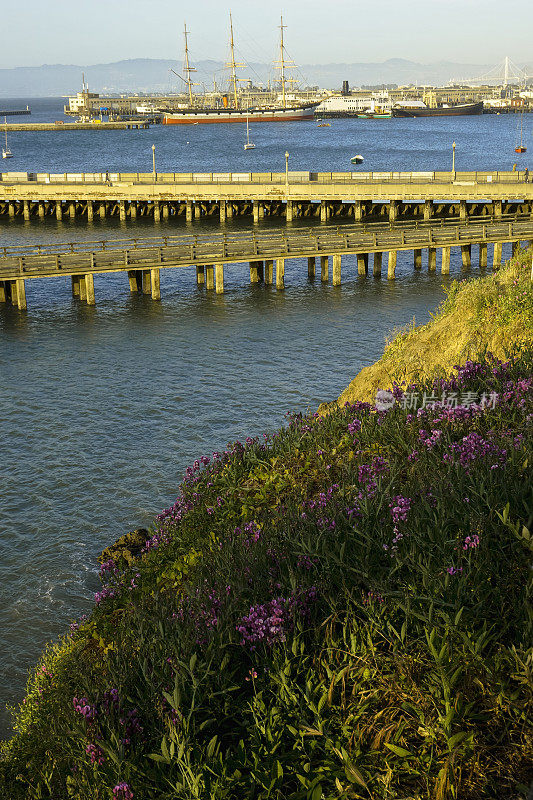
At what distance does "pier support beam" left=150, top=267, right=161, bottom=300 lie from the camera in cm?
4106

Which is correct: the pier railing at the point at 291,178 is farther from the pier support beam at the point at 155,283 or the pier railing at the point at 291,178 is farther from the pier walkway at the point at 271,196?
the pier support beam at the point at 155,283

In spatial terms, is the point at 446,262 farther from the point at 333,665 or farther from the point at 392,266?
the point at 333,665

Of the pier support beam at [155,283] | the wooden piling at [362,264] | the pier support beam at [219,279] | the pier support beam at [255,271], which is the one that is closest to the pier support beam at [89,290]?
the pier support beam at [155,283]

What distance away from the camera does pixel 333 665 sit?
22.7 ft

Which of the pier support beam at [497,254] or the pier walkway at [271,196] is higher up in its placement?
the pier walkway at [271,196]

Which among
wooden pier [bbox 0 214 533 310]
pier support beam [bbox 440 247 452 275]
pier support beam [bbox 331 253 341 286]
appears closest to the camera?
wooden pier [bbox 0 214 533 310]

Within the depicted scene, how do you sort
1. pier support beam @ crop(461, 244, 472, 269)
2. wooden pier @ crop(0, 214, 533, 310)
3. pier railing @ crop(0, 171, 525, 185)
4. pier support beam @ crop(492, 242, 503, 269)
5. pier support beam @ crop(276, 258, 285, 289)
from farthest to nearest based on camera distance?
1. pier railing @ crop(0, 171, 525, 185)
2. pier support beam @ crop(461, 244, 472, 269)
3. pier support beam @ crop(492, 242, 503, 269)
4. pier support beam @ crop(276, 258, 285, 289)
5. wooden pier @ crop(0, 214, 533, 310)

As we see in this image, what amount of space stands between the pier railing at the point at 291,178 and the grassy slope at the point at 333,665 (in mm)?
55769

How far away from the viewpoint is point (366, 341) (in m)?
34.1

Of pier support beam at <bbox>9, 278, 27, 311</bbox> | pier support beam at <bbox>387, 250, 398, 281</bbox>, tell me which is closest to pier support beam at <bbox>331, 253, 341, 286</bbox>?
pier support beam at <bbox>387, 250, 398, 281</bbox>

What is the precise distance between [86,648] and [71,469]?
454 inches

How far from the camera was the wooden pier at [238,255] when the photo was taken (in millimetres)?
39406

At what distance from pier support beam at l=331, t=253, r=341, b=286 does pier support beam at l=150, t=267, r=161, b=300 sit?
357 inches

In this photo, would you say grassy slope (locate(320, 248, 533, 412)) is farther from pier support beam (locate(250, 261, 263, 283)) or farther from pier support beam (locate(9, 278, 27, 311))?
pier support beam (locate(250, 261, 263, 283))
